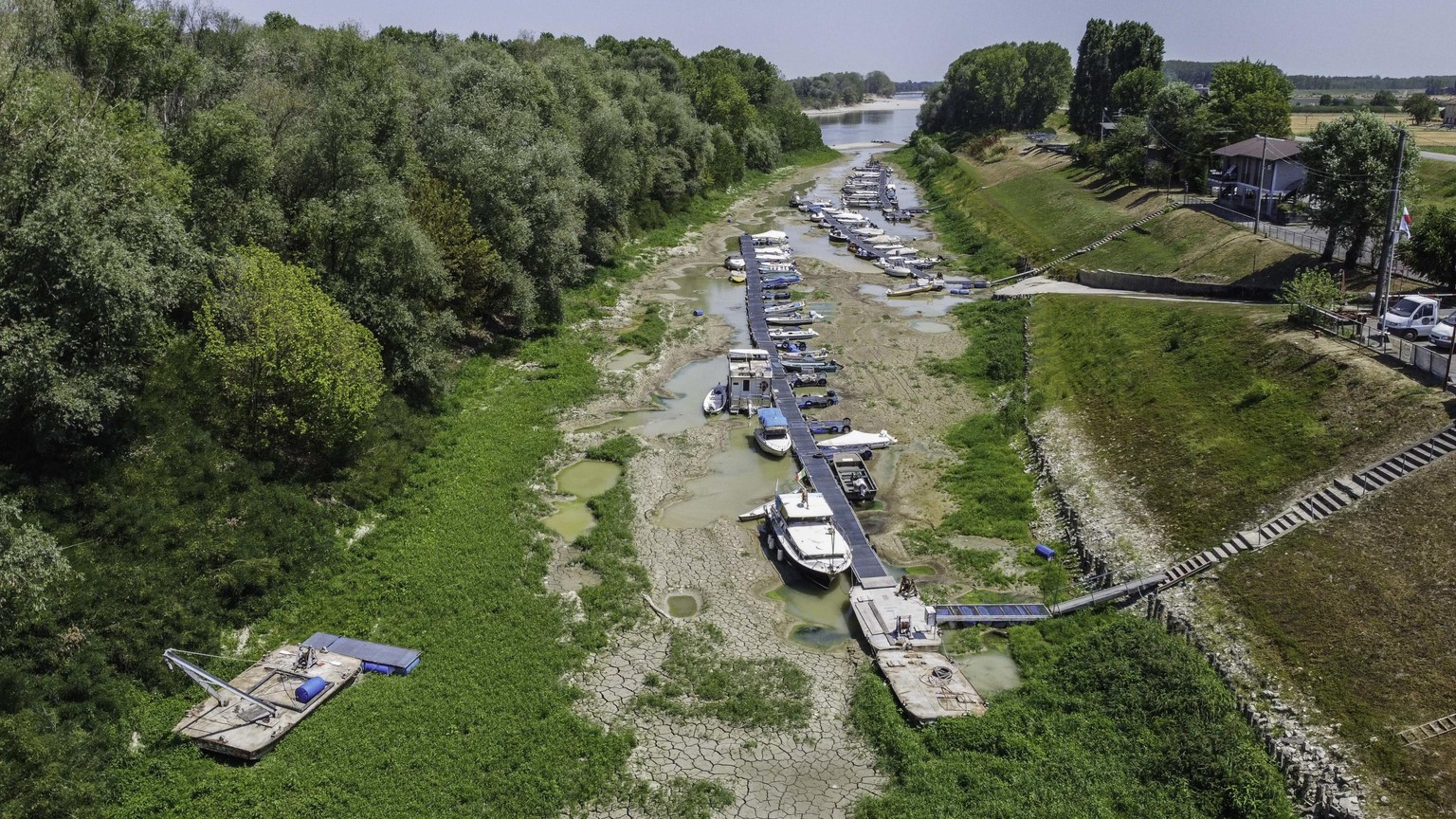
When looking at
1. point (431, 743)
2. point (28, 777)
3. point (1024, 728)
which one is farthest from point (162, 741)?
point (1024, 728)

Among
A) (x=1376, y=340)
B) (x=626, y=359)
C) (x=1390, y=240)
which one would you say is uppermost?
(x=1390, y=240)

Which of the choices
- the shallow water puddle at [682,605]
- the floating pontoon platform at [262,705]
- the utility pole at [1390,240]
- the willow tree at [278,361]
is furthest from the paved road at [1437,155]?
the floating pontoon platform at [262,705]

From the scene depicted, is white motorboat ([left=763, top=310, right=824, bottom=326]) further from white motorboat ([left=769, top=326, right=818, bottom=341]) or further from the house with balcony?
the house with balcony

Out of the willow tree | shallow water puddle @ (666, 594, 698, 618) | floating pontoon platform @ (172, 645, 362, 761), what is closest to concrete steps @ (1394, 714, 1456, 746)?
shallow water puddle @ (666, 594, 698, 618)

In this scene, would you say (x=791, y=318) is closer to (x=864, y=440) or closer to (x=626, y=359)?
(x=626, y=359)

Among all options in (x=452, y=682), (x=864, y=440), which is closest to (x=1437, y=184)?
(x=864, y=440)

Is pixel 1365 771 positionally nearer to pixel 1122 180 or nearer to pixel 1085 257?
pixel 1085 257
